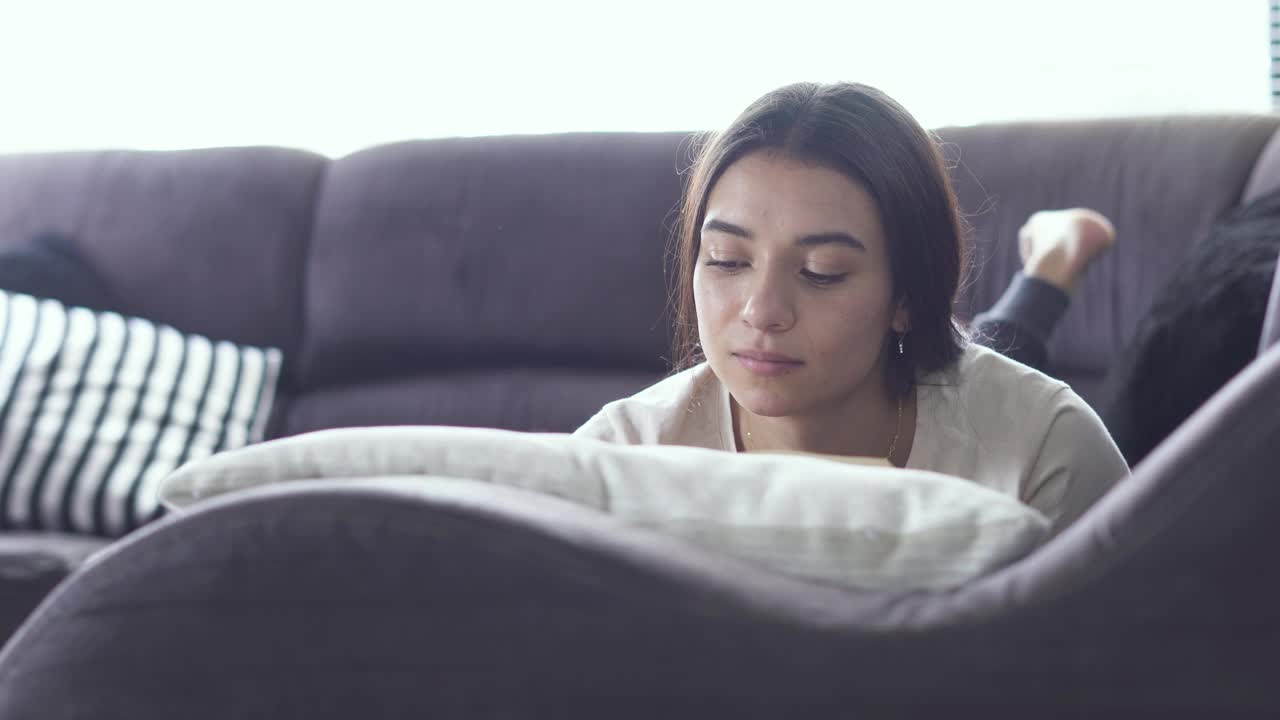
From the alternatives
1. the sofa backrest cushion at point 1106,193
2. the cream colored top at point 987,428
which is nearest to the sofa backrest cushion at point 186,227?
the cream colored top at point 987,428

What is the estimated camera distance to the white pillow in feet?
1.59

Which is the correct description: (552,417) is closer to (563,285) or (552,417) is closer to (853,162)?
(563,285)

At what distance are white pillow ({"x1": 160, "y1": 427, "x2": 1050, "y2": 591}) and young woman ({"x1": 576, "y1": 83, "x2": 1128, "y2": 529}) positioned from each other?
55 centimetres

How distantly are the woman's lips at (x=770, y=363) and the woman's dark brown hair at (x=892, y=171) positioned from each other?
15cm

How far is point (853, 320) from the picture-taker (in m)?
1.11

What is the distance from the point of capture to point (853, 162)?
3.67ft

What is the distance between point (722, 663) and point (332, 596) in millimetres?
166

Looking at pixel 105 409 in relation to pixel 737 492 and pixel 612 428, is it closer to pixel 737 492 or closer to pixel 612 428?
pixel 612 428

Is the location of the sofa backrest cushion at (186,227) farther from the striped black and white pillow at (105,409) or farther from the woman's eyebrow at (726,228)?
the woman's eyebrow at (726,228)

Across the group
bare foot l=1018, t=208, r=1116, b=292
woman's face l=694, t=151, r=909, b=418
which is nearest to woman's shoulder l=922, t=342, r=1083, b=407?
woman's face l=694, t=151, r=909, b=418

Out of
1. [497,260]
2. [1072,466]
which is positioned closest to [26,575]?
[497,260]

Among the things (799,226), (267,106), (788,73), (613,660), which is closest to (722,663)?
(613,660)

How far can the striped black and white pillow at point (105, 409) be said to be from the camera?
1828mm

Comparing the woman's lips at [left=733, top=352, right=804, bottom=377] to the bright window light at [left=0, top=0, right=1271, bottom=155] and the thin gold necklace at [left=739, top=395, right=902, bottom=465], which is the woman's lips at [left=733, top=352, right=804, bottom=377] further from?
the bright window light at [left=0, top=0, right=1271, bottom=155]
